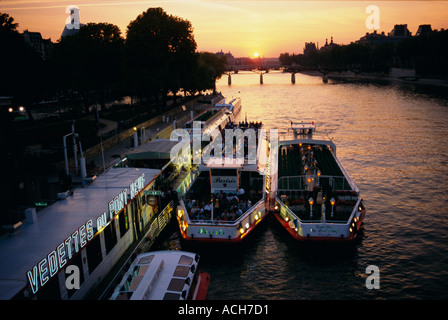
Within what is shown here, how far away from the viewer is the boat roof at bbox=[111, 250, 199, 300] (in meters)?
12.5

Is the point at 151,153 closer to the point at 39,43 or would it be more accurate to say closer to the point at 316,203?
the point at 316,203

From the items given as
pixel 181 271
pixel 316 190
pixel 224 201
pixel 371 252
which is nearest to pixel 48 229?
pixel 181 271

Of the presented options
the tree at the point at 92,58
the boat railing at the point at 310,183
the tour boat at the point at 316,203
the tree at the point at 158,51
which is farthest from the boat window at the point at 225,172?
the tree at the point at 92,58

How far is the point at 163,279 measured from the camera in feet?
43.7

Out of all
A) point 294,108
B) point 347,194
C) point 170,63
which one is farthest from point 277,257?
point 294,108

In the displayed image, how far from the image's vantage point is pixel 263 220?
77.2ft

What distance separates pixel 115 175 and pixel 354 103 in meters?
78.0

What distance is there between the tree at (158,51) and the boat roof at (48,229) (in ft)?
125

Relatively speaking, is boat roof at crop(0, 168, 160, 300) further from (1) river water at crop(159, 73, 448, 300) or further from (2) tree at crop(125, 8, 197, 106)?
(2) tree at crop(125, 8, 197, 106)

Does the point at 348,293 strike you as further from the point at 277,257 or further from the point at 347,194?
the point at 347,194

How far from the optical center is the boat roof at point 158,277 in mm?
12531

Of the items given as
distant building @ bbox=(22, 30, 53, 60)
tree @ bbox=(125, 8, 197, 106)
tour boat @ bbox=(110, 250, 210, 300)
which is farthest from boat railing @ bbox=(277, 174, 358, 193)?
distant building @ bbox=(22, 30, 53, 60)

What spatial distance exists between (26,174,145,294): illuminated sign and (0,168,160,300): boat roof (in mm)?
285

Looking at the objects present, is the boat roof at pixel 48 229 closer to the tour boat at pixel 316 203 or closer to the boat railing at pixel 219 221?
the boat railing at pixel 219 221
